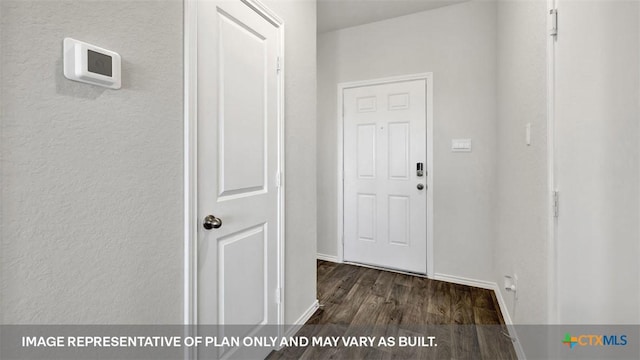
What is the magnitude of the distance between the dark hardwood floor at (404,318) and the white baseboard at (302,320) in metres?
0.03

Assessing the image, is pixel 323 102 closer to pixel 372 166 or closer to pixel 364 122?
pixel 364 122

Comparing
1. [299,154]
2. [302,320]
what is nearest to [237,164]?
[299,154]

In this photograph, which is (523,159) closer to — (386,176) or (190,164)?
(386,176)

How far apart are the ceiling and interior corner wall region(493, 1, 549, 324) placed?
0.72 m

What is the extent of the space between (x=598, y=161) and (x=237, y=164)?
1402mm

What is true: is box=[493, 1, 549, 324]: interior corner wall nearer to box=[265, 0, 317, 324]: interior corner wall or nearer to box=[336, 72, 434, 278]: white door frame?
box=[336, 72, 434, 278]: white door frame

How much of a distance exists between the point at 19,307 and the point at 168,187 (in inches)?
19.9

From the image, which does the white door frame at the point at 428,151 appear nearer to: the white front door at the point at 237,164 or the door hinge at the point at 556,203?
the white front door at the point at 237,164

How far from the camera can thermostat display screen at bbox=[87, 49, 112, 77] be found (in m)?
0.84

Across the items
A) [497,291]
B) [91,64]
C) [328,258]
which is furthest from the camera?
[328,258]

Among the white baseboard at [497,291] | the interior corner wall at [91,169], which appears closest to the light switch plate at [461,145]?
the white baseboard at [497,291]

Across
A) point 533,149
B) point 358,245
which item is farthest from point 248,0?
point 358,245

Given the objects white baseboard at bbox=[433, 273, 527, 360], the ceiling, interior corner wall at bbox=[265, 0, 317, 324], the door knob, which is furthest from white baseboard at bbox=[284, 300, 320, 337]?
the ceiling

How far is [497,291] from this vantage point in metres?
2.59
